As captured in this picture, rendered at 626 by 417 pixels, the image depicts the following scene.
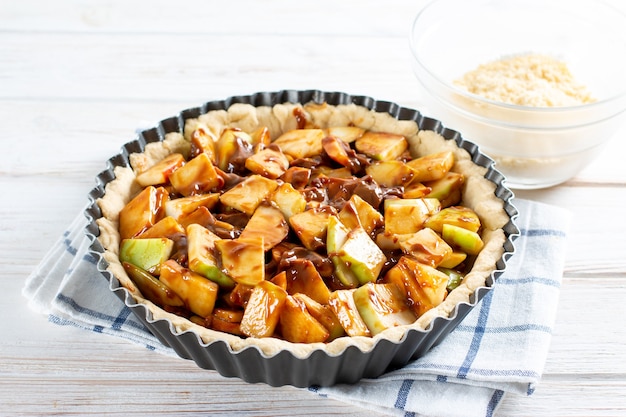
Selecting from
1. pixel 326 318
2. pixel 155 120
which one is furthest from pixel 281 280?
pixel 155 120

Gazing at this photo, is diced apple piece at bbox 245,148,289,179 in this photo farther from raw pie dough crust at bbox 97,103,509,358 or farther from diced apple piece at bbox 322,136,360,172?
raw pie dough crust at bbox 97,103,509,358

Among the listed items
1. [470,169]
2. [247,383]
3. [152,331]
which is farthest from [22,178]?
[470,169]

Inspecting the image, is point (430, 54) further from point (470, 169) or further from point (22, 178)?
point (22, 178)

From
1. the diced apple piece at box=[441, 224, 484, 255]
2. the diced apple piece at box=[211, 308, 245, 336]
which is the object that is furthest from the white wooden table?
the diced apple piece at box=[441, 224, 484, 255]

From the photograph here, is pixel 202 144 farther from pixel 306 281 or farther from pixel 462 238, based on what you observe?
pixel 462 238

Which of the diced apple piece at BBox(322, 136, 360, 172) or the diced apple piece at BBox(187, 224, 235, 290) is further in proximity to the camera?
the diced apple piece at BBox(322, 136, 360, 172)

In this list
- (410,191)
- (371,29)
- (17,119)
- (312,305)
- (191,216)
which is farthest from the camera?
(371,29)

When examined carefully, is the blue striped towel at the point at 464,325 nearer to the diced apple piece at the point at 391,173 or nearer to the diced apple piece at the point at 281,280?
the diced apple piece at the point at 281,280
